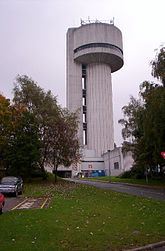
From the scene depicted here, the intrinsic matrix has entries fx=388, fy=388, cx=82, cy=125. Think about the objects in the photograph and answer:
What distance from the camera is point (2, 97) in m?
48.5

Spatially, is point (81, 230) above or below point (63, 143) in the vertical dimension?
below

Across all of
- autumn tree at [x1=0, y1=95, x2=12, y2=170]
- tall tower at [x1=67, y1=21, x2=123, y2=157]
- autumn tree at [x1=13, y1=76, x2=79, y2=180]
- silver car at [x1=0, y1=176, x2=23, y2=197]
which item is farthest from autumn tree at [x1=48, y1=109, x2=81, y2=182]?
tall tower at [x1=67, y1=21, x2=123, y2=157]

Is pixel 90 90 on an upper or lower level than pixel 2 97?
upper

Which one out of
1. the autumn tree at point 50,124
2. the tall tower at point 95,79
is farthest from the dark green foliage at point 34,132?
the tall tower at point 95,79

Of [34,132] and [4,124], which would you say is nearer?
[4,124]

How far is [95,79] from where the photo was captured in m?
126

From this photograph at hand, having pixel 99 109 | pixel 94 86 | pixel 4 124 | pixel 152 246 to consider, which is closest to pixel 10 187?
pixel 4 124

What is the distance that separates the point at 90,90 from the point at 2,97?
262ft

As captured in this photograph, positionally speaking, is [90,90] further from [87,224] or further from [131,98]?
[87,224]

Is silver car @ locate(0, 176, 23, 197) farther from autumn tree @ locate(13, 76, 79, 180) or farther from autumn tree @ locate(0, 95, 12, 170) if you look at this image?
autumn tree @ locate(13, 76, 79, 180)

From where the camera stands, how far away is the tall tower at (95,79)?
122250mm

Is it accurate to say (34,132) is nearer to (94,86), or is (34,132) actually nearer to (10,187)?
(10,187)

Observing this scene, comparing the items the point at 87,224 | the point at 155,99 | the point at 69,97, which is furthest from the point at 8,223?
the point at 69,97

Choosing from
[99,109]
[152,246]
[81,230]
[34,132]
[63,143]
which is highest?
[99,109]
